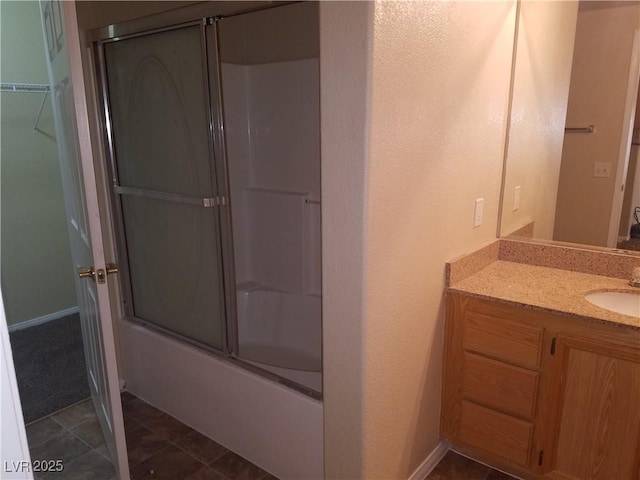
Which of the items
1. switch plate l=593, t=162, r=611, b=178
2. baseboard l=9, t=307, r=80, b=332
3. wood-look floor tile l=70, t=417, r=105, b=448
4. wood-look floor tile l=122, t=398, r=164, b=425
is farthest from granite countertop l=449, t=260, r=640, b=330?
baseboard l=9, t=307, r=80, b=332

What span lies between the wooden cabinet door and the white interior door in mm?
1578

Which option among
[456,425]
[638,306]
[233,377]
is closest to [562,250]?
[638,306]

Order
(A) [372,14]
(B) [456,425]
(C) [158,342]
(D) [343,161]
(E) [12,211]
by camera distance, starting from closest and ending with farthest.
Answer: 1. (A) [372,14]
2. (D) [343,161]
3. (B) [456,425]
4. (C) [158,342]
5. (E) [12,211]

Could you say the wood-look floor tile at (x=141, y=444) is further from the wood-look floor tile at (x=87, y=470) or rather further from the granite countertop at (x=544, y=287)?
the granite countertop at (x=544, y=287)

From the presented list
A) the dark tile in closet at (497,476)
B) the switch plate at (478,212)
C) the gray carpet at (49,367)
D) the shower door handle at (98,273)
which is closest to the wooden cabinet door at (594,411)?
the dark tile in closet at (497,476)

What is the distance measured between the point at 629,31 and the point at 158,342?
247cm

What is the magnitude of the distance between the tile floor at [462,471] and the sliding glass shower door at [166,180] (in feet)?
3.57

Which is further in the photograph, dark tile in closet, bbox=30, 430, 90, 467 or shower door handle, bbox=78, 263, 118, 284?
dark tile in closet, bbox=30, 430, 90, 467

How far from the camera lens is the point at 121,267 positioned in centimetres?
254

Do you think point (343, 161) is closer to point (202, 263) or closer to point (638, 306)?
point (202, 263)

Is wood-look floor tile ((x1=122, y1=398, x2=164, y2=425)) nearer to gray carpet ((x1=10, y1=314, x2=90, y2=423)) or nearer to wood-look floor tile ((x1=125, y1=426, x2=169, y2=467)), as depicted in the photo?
wood-look floor tile ((x1=125, y1=426, x2=169, y2=467))

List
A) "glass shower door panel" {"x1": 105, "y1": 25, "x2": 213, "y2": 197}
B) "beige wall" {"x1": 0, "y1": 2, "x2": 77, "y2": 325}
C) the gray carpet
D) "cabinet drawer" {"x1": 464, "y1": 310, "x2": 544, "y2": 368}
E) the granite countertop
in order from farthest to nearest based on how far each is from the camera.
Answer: "beige wall" {"x1": 0, "y1": 2, "x2": 77, "y2": 325}, the gray carpet, "glass shower door panel" {"x1": 105, "y1": 25, "x2": 213, "y2": 197}, "cabinet drawer" {"x1": 464, "y1": 310, "x2": 544, "y2": 368}, the granite countertop

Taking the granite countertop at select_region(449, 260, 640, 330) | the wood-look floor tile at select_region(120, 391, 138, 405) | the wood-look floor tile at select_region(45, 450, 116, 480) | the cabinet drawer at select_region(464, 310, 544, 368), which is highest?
the granite countertop at select_region(449, 260, 640, 330)

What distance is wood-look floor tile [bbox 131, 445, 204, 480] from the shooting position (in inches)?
77.8
